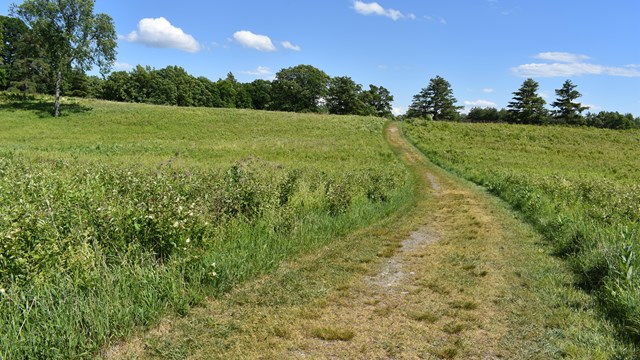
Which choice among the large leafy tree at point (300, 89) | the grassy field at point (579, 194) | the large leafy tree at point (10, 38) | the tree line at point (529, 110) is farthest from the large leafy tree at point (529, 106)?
the large leafy tree at point (10, 38)

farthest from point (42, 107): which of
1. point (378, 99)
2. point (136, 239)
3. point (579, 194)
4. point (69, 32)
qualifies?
point (378, 99)

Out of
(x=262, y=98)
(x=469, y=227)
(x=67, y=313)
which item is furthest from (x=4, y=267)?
(x=262, y=98)

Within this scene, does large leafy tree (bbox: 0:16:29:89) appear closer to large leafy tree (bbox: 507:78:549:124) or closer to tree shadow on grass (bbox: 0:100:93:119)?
tree shadow on grass (bbox: 0:100:93:119)

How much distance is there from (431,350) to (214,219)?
4854 mm

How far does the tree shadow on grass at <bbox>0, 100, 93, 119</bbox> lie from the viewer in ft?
149

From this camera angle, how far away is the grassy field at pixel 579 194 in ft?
18.3

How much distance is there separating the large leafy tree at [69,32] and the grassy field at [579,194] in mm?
39326

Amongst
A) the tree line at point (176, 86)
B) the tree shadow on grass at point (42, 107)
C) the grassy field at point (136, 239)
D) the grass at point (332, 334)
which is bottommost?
the grass at point (332, 334)

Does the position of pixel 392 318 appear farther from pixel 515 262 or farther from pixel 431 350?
pixel 515 262

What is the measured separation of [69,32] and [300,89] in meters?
61.7

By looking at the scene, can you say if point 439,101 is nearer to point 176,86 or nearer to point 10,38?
point 176,86

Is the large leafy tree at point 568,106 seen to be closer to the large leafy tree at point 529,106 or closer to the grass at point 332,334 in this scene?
the large leafy tree at point 529,106

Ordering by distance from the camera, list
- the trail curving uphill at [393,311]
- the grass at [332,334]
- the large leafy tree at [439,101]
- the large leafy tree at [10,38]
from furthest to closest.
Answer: the large leafy tree at [439,101] → the large leafy tree at [10,38] → the grass at [332,334] → the trail curving uphill at [393,311]

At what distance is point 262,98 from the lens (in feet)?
357
